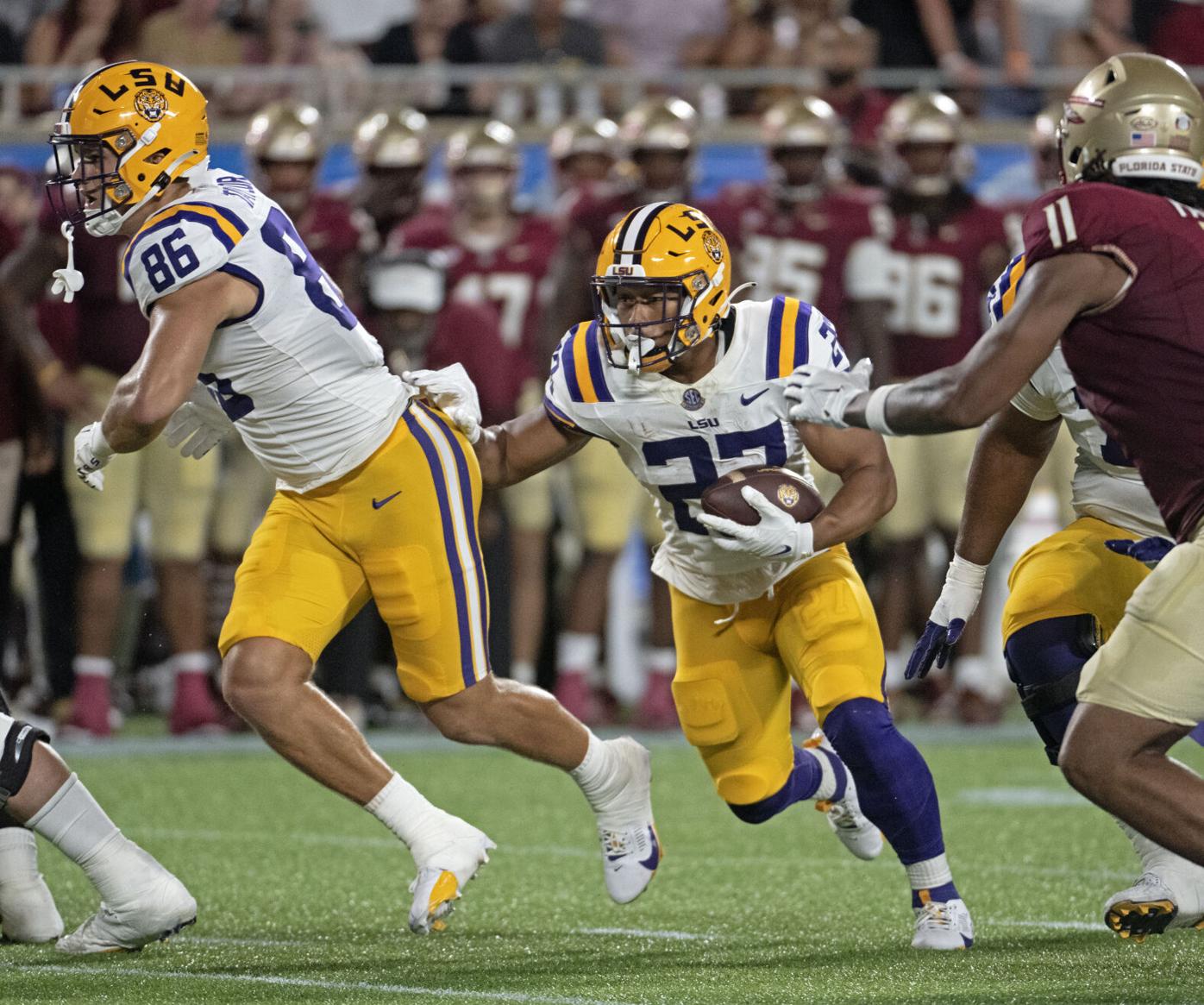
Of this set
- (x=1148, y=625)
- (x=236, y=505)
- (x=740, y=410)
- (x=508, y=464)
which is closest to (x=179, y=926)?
(x=508, y=464)

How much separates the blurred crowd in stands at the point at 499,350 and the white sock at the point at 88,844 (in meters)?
3.70

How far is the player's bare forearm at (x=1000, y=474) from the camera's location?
14.6 feet

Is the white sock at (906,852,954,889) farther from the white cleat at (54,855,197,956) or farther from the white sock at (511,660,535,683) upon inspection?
the white sock at (511,660,535,683)

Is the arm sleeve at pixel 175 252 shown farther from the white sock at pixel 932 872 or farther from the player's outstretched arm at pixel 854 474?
the white sock at pixel 932 872

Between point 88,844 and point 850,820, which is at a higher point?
point 88,844

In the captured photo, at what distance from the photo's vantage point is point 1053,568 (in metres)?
4.50

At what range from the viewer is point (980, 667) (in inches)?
340

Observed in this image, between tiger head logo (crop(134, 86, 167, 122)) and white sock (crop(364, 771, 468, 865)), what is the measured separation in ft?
4.80

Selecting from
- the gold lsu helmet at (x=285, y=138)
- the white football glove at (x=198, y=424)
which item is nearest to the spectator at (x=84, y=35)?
the gold lsu helmet at (x=285, y=138)

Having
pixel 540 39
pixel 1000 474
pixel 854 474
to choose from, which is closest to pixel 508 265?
pixel 540 39

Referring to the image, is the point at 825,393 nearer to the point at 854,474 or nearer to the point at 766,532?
the point at 766,532

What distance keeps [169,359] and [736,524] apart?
1.15 m

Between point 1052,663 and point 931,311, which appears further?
point 931,311

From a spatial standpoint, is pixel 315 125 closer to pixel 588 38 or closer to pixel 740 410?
pixel 588 38
